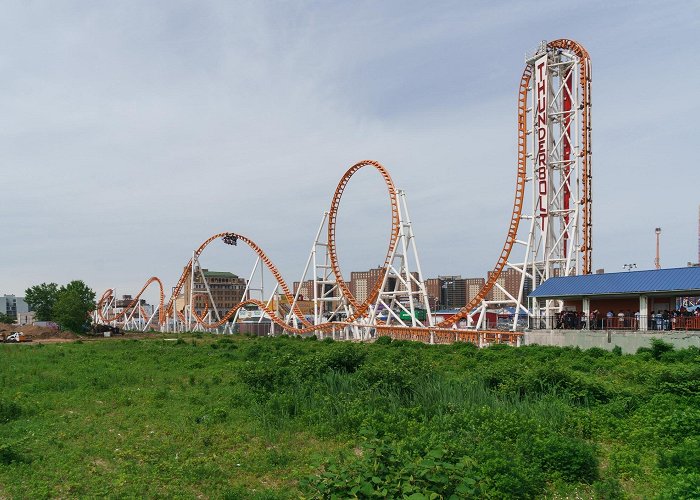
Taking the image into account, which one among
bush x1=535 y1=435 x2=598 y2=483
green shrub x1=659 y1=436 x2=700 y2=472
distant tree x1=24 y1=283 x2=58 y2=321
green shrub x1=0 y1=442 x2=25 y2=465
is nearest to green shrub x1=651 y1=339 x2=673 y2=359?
green shrub x1=659 y1=436 x2=700 y2=472

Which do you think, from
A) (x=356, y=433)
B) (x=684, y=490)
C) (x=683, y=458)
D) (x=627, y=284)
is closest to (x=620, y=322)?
(x=627, y=284)

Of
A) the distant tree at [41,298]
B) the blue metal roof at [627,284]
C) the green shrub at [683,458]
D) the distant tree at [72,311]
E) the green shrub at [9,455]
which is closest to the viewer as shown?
the green shrub at [683,458]

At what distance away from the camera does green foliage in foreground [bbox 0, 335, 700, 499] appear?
7.71 metres

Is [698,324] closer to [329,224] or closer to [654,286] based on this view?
[654,286]

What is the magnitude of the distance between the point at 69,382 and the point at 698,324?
77.1 feet

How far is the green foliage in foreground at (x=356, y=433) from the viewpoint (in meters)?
7.71

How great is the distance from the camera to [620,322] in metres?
27.0

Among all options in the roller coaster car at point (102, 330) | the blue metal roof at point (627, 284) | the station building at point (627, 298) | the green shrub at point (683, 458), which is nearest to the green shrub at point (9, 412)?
the green shrub at point (683, 458)

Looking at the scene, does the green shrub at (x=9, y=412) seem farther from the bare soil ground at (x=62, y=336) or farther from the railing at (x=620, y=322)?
the bare soil ground at (x=62, y=336)

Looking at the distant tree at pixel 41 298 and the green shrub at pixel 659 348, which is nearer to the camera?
the green shrub at pixel 659 348

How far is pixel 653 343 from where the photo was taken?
72.4 feet

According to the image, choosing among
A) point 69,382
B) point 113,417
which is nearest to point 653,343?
point 113,417

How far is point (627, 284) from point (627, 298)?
171 centimetres

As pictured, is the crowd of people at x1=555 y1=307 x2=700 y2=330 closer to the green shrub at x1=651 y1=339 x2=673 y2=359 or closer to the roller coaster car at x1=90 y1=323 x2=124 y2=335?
the green shrub at x1=651 y1=339 x2=673 y2=359
